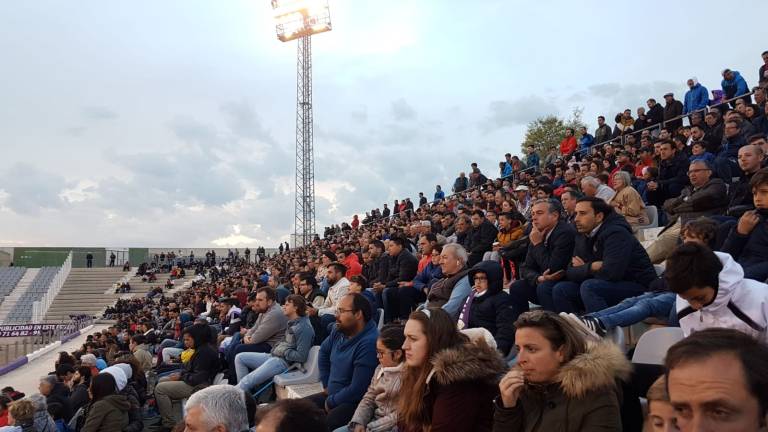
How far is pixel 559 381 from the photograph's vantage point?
84.9 inches

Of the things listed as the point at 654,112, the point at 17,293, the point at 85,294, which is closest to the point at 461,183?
the point at 654,112

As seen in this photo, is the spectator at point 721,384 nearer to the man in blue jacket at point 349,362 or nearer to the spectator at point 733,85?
the man in blue jacket at point 349,362

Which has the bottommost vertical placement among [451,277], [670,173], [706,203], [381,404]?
[381,404]

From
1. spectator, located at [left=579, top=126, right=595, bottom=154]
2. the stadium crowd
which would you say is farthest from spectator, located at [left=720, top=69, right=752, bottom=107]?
spectator, located at [left=579, top=126, right=595, bottom=154]

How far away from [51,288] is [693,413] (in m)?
40.5

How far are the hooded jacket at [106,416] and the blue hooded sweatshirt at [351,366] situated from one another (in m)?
2.46

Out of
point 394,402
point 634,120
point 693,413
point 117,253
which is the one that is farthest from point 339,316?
point 117,253

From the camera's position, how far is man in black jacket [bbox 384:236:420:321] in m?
7.16

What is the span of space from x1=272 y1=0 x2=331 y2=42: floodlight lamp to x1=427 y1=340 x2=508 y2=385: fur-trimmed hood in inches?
1255

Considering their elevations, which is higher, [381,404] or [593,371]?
[593,371]

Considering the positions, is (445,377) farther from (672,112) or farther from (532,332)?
(672,112)

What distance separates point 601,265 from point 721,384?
3204 mm

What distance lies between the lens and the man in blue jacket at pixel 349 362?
13.5 ft

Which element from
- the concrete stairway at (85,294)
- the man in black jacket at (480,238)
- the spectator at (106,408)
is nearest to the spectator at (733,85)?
the man in black jacket at (480,238)
